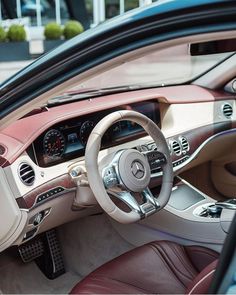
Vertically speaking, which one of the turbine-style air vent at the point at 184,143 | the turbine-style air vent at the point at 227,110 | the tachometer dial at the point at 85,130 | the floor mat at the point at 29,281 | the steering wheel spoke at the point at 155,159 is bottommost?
the floor mat at the point at 29,281

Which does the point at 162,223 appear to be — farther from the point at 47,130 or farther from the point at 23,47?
the point at 23,47

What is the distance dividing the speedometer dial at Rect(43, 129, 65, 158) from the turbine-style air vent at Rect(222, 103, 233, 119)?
1.25m

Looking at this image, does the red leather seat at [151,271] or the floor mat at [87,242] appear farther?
the floor mat at [87,242]

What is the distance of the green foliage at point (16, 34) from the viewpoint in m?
15.1

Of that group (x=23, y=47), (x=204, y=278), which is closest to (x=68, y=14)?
(x=23, y=47)

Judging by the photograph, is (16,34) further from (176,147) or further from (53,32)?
(176,147)

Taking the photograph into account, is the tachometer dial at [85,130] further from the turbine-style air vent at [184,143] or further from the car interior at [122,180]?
the turbine-style air vent at [184,143]

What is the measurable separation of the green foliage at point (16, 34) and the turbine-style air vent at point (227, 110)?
12.4 m

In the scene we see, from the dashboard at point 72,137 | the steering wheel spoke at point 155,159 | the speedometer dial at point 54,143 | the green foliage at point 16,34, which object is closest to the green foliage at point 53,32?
the green foliage at point 16,34

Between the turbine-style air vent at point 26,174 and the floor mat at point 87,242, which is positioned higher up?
the turbine-style air vent at point 26,174

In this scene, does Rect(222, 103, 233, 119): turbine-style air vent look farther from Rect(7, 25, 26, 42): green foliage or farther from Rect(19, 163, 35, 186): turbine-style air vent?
Rect(7, 25, 26, 42): green foliage

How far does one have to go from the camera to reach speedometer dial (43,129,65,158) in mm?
2492

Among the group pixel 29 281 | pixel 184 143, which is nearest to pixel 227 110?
pixel 184 143

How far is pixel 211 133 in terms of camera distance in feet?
10.8
